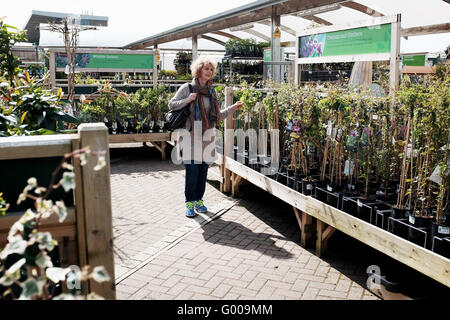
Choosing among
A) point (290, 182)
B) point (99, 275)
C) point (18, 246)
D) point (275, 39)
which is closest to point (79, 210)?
point (18, 246)

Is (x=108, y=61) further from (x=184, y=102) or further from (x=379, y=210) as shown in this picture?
(x=379, y=210)

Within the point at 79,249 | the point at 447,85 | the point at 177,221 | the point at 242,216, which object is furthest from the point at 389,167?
the point at 79,249

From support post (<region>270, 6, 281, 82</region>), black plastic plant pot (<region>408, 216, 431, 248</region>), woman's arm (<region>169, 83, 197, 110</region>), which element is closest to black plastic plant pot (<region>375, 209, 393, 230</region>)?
black plastic plant pot (<region>408, 216, 431, 248</region>)

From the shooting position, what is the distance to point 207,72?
16.3 feet

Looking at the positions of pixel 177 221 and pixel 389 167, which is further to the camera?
pixel 177 221

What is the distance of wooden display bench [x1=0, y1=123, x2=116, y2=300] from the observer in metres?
1.78

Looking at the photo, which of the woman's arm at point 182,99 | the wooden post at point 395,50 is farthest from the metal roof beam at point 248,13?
the woman's arm at point 182,99

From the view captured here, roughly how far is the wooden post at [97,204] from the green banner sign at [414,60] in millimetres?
13381

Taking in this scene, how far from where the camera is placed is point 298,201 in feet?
14.4

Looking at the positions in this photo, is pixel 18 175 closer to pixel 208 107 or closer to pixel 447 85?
pixel 447 85
